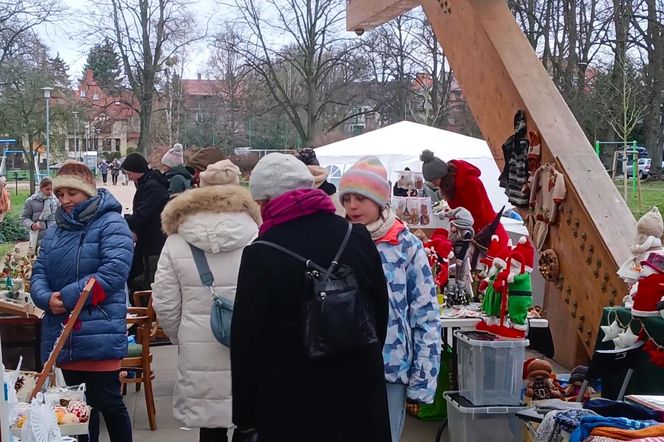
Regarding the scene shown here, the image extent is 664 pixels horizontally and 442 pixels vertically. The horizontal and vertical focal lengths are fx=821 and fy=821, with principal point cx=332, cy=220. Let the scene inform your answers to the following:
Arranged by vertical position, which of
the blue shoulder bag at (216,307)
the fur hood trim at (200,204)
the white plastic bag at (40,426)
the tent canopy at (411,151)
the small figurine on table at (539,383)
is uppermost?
the tent canopy at (411,151)

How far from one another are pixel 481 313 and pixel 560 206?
1.20 metres

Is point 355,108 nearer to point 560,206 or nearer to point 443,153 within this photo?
point 443,153

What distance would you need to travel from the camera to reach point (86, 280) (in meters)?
3.93

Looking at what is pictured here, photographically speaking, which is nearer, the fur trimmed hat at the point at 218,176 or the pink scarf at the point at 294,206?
the pink scarf at the point at 294,206

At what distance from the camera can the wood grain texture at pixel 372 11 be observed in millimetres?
8133

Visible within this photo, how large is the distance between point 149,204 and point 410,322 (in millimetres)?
4402

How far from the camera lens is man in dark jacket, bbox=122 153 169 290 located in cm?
737

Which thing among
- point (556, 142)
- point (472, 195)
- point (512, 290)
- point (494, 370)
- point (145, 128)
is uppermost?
point (145, 128)

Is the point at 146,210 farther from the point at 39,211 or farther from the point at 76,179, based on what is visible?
the point at 39,211

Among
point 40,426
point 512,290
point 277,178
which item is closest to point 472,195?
point 512,290

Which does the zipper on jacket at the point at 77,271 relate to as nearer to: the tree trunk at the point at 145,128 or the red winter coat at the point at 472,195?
the red winter coat at the point at 472,195

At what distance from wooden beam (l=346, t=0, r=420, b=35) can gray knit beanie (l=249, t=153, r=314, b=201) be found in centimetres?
549

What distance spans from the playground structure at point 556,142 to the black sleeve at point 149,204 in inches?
113

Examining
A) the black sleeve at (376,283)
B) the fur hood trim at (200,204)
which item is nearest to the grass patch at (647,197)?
the fur hood trim at (200,204)
